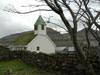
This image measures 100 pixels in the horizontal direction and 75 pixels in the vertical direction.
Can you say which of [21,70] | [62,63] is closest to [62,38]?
[21,70]

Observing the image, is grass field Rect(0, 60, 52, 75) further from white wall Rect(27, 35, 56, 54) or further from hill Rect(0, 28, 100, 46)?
white wall Rect(27, 35, 56, 54)

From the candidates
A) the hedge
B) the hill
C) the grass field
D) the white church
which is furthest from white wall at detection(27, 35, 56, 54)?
the hedge

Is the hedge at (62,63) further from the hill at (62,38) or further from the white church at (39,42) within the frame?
the white church at (39,42)

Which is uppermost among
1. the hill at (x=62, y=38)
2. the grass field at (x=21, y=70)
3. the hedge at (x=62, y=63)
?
the hill at (x=62, y=38)

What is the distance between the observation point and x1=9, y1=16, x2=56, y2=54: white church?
3908 centimetres

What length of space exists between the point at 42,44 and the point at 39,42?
1331 mm

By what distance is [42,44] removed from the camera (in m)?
42.7

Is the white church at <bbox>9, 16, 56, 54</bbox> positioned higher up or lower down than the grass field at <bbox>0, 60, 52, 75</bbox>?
higher up

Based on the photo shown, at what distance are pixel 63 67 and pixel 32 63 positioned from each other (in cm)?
439

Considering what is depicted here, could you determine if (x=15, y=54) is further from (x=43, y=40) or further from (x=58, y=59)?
(x=43, y=40)

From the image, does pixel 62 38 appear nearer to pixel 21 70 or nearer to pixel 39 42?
pixel 21 70

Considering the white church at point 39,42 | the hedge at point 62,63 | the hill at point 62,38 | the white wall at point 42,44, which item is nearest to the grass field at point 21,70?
the hedge at point 62,63

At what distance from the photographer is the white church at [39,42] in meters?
39.1

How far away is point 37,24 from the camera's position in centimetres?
4169
